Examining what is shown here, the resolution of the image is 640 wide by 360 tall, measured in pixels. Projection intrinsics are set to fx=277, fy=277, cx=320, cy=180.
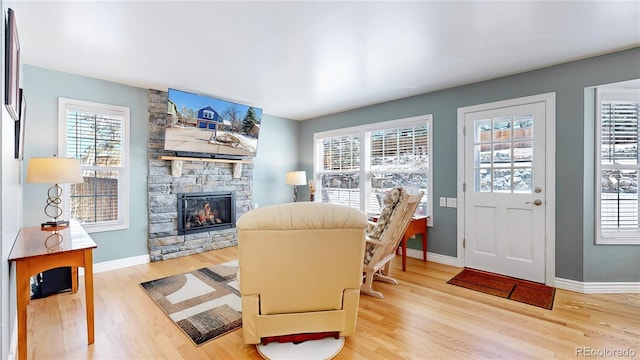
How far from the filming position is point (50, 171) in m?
2.29

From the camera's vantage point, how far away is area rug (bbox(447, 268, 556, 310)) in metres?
2.66

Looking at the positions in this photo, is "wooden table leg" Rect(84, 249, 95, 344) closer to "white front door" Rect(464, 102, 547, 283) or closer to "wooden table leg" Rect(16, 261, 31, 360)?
"wooden table leg" Rect(16, 261, 31, 360)

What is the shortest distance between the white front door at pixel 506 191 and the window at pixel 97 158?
4.47m

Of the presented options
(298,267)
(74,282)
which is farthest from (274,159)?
(298,267)

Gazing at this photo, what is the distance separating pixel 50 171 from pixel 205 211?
226 centimetres

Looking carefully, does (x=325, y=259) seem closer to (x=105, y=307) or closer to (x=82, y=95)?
(x=105, y=307)

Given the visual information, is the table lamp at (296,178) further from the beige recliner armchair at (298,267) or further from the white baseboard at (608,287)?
the white baseboard at (608,287)

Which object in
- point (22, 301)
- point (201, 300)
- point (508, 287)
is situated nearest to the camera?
point (22, 301)

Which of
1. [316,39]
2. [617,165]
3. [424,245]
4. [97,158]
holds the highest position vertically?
[316,39]

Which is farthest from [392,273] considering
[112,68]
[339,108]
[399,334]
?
[112,68]

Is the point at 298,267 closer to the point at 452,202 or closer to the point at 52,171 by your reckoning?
the point at 52,171

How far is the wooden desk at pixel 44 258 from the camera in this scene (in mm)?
1655

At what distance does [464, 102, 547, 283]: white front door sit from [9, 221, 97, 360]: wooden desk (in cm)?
386

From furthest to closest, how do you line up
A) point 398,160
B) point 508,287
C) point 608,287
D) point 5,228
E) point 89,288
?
point 398,160, point 508,287, point 608,287, point 89,288, point 5,228
